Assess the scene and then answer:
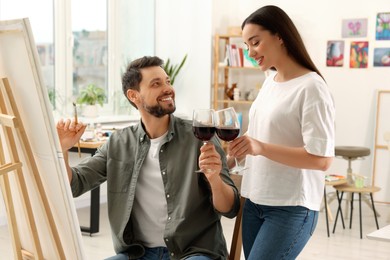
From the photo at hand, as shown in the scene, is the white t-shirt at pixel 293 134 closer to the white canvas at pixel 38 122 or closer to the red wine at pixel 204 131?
the red wine at pixel 204 131

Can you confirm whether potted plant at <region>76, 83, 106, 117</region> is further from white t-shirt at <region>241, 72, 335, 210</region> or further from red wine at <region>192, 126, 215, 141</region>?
red wine at <region>192, 126, 215, 141</region>

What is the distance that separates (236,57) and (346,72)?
1206mm

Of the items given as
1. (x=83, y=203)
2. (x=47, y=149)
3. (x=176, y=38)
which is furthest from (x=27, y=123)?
(x=176, y=38)

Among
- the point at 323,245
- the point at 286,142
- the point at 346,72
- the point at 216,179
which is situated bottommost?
the point at 323,245

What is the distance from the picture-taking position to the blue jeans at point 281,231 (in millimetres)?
2189

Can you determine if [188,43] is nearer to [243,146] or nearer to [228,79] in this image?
[228,79]

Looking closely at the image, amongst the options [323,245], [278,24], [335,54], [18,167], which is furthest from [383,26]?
[18,167]

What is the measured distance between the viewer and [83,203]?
6.27 metres

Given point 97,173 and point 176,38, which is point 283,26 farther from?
point 176,38

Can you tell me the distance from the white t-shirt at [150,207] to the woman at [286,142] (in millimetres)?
336

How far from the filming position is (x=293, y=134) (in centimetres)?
222

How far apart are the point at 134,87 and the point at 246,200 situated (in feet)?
2.07

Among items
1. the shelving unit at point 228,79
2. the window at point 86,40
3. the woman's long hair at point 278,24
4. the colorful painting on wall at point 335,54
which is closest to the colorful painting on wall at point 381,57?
the colorful painting on wall at point 335,54

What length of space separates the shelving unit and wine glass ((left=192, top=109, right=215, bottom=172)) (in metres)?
5.06
